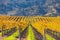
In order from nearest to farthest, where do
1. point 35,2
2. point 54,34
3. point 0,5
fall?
point 54,34 < point 0,5 < point 35,2

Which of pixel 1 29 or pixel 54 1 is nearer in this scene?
pixel 1 29

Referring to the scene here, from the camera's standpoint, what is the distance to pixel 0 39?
1373 cm

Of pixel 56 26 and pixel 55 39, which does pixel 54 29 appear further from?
pixel 55 39

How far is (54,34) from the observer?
50.5ft

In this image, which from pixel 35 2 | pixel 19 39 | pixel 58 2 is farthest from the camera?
pixel 58 2

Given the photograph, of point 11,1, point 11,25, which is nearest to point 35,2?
point 11,1

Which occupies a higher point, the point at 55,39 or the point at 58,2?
the point at 58,2

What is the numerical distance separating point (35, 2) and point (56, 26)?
34826 millimetres

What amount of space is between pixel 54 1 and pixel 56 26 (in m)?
40.8

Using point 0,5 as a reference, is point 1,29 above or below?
below

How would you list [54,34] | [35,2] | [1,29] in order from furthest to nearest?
[35,2], [1,29], [54,34]

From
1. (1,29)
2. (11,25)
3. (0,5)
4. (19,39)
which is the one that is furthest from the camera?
(0,5)


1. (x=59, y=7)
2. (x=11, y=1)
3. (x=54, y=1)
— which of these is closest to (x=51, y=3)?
(x=54, y=1)

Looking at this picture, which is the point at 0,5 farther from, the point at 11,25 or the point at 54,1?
the point at 11,25
